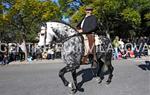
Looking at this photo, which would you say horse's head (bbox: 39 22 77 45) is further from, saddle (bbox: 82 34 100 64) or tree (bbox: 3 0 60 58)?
tree (bbox: 3 0 60 58)

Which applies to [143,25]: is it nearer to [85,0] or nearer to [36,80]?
[85,0]

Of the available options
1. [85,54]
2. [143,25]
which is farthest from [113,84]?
[143,25]

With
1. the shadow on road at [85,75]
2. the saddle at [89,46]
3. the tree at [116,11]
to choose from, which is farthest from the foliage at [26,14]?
the saddle at [89,46]

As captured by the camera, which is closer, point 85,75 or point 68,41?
point 68,41

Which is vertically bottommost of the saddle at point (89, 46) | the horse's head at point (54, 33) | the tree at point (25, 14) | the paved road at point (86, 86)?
the paved road at point (86, 86)

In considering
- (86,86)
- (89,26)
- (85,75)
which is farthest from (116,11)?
(89,26)

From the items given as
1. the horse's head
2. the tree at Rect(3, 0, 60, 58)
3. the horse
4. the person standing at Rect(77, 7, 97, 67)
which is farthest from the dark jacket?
the tree at Rect(3, 0, 60, 58)

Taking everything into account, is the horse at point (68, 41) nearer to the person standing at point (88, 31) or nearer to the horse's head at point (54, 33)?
the horse's head at point (54, 33)

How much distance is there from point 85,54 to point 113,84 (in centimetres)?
181

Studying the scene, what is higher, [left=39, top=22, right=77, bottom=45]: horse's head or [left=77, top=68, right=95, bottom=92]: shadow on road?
[left=39, top=22, right=77, bottom=45]: horse's head

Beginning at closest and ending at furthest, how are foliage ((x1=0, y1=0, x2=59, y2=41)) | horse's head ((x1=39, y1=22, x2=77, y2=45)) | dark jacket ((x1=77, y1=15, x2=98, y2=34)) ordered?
horse's head ((x1=39, y1=22, x2=77, y2=45)) < dark jacket ((x1=77, y1=15, x2=98, y2=34)) < foliage ((x1=0, y1=0, x2=59, y2=41))

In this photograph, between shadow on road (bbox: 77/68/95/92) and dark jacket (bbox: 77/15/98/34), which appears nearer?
dark jacket (bbox: 77/15/98/34)

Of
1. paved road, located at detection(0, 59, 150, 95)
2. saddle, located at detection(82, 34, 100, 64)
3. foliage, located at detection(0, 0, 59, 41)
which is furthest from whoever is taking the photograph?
foliage, located at detection(0, 0, 59, 41)

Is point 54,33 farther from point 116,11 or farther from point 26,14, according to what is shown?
point 116,11
